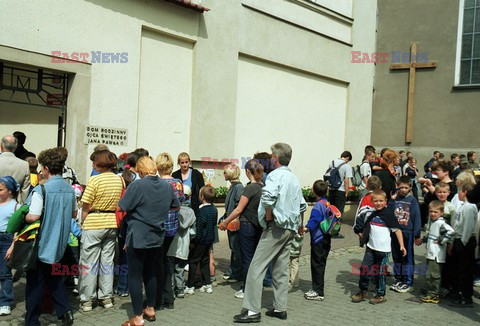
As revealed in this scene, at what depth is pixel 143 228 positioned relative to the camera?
5500 millimetres

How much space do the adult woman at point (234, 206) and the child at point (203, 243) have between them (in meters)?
0.42

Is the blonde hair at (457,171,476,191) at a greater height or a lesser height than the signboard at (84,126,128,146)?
lesser

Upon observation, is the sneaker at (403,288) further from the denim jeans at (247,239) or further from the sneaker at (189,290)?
the sneaker at (189,290)

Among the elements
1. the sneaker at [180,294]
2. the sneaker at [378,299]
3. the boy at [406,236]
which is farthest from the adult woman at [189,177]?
the boy at [406,236]

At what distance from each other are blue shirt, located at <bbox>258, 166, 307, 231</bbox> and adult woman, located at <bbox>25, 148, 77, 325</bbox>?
2.13 metres

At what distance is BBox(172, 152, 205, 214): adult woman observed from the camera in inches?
305

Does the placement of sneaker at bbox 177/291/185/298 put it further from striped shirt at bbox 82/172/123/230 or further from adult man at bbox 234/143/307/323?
striped shirt at bbox 82/172/123/230

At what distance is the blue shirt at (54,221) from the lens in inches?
210

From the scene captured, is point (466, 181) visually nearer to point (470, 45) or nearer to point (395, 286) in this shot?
point (395, 286)

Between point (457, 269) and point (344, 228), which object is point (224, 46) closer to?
point (344, 228)

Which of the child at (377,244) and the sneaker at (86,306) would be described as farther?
the child at (377,244)

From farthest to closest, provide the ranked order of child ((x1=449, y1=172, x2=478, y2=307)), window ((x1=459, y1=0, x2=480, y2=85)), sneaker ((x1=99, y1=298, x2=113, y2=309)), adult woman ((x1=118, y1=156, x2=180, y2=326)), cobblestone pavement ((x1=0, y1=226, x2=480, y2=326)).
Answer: window ((x1=459, y1=0, x2=480, y2=85)) < child ((x1=449, y1=172, x2=478, y2=307)) < sneaker ((x1=99, y1=298, x2=113, y2=309)) < cobblestone pavement ((x1=0, y1=226, x2=480, y2=326)) < adult woman ((x1=118, y1=156, x2=180, y2=326))

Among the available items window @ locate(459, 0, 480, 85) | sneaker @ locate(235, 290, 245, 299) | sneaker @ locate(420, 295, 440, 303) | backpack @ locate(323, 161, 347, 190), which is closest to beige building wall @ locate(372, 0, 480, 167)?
window @ locate(459, 0, 480, 85)

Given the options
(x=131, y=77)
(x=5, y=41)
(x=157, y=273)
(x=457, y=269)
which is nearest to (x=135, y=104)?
(x=131, y=77)
